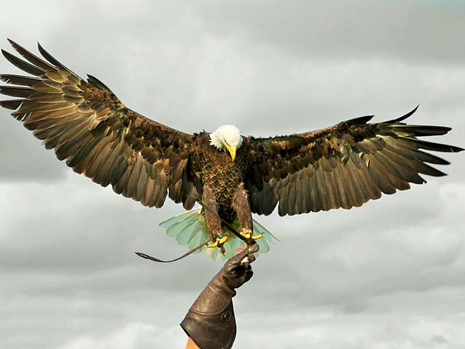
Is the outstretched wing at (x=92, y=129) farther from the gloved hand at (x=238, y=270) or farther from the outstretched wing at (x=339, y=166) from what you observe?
the gloved hand at (x=238, y=270)

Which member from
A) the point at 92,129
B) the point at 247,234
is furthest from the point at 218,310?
the point at 92,129

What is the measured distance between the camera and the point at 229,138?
24.0 ft

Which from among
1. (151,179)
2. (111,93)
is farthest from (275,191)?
(111,93)

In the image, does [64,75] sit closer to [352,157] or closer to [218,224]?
[218,224]

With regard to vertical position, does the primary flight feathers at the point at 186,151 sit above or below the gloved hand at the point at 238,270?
above

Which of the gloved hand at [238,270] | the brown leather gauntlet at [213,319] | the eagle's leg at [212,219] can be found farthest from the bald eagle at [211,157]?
the brown leather gauntlet at [213,319]

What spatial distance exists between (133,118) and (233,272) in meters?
1.90

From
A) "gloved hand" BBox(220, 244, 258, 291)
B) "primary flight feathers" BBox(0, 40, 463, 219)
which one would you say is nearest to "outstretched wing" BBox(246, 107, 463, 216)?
"primary flight feathers" BBox(0, 40, 463, 219)

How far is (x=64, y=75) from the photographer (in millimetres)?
7668

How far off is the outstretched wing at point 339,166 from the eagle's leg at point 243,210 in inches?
18.9

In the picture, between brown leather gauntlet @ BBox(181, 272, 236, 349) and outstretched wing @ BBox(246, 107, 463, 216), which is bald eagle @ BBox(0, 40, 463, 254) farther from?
brown leather gauntlet @ BBox(181, 272, 236, 349)

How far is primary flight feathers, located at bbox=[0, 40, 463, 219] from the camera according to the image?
7.63 m

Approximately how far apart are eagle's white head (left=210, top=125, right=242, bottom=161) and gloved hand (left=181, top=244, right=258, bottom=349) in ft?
3.56

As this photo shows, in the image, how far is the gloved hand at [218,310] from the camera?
634 centimetres
